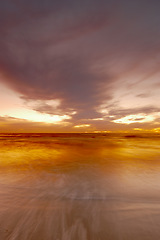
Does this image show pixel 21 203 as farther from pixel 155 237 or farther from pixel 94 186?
pixel 155 237

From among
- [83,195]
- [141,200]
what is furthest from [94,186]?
[141,200]

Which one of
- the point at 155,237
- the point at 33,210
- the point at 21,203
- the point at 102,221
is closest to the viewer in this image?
the point at 155,237

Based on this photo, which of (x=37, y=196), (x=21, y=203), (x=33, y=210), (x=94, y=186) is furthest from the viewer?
(x=94, y=186)

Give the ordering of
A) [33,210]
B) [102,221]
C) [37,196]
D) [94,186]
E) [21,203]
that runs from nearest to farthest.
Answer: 1. [102,221]
2. [33,210]
3. [21,203]
4. [37,196]
5. [94,186]

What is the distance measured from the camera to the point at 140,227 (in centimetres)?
316

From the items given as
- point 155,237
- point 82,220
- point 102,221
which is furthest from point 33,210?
point 155,237

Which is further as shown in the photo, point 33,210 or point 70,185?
point 70,185

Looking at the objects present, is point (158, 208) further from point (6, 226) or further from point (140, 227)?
point (6, 226)

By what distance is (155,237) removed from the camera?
2.88 m

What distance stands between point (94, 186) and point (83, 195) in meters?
0.96

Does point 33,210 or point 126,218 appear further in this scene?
point 33,210

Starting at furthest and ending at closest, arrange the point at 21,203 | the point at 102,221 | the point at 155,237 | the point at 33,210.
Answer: the point at 21,203 → the point at 33,210 → the point at 102,221 → the point at 155,237

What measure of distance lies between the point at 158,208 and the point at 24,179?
5.57 m

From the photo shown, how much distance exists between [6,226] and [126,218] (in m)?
3.01
